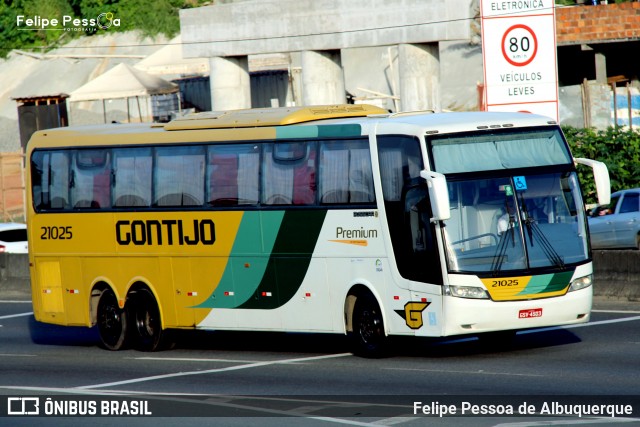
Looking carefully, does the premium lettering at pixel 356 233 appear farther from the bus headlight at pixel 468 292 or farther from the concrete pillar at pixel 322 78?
the concrete pillar at pixel 322 78

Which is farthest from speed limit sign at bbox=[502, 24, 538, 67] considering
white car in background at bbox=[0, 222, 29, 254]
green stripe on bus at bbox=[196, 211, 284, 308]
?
white car in background at bbox=[0, 222, 29, 254]

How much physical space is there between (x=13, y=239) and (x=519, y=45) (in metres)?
16.2

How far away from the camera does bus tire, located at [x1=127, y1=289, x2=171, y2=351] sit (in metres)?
19.6

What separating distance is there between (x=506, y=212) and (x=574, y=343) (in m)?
2.45

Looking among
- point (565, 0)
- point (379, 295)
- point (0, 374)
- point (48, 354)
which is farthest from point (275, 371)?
point (565, 0)

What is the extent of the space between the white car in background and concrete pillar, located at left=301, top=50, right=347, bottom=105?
34.1 feet

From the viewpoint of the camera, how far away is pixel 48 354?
786 inches

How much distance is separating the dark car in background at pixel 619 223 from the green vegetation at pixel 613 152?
5.05 metres

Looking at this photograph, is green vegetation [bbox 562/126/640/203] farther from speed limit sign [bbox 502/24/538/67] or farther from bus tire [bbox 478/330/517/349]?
bus tire [bbox 478/330/517/349]

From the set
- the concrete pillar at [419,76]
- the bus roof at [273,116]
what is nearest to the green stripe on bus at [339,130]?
the bus roof at [273,116]

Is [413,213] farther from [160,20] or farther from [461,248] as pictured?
[160,20]

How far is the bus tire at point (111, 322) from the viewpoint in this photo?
20.0 m

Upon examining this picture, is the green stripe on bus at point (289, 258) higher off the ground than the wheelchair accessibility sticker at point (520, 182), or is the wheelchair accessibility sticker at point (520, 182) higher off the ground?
the wheelchair accessibility sticker at point (520, 182)

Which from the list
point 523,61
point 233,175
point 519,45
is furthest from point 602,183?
point 519,45
